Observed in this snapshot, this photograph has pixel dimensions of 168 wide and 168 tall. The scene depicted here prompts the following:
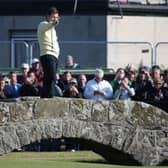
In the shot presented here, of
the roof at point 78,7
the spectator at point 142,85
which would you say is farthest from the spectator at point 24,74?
the roof at point 78,7

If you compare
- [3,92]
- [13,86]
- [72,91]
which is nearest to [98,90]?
[72,91]

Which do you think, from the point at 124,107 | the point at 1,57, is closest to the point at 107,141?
the point at 124,107

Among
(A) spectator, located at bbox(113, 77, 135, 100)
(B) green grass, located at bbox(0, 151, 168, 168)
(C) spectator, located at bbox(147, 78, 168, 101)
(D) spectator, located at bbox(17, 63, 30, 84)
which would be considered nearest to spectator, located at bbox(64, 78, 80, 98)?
(A) spectator, located at bbox(113, 77, 135, 100)

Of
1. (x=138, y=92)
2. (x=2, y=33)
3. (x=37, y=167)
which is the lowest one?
(x=37, y=167)

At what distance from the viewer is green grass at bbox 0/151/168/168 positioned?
15953 mm

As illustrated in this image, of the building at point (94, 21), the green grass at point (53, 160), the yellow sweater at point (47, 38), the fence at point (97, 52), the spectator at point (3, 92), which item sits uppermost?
the building at point (94, 21)

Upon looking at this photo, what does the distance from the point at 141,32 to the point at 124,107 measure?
54.2ft

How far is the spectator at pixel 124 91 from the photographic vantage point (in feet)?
72.0

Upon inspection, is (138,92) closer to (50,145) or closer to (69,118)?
(50,145)

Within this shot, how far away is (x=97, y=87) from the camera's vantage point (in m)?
21.8

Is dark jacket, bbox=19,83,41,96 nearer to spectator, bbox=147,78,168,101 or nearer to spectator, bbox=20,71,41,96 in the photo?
spectator, bbox=20,71,41,96

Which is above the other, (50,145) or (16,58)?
(16,58)

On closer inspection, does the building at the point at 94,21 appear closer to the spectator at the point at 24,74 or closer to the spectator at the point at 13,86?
the spectator at the point at 24,74

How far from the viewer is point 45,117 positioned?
16953 millimetres
